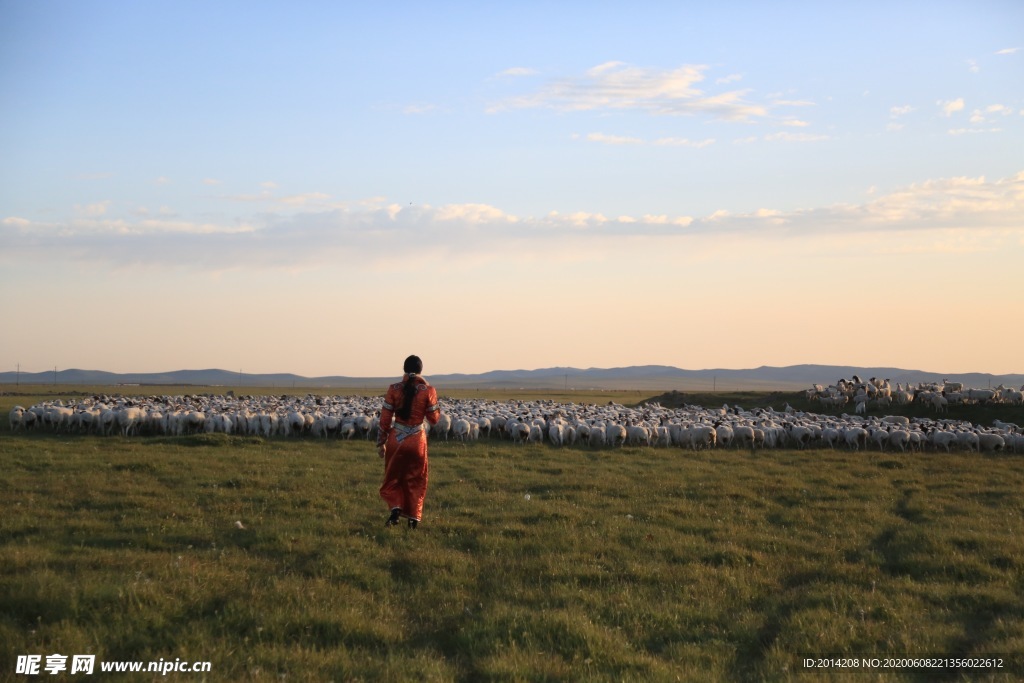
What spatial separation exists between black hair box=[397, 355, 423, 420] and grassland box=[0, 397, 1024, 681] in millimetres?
1652

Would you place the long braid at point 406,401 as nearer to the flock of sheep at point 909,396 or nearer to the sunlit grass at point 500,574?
the sunlit grass at point 500,574

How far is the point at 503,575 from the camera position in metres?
9.94

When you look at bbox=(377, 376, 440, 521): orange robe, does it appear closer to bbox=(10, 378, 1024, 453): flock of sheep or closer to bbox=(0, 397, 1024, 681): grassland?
bbox=(0, 397, 1024, 681): grassland

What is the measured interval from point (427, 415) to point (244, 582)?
4135mm

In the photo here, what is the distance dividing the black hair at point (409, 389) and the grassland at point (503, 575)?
65.1 inches

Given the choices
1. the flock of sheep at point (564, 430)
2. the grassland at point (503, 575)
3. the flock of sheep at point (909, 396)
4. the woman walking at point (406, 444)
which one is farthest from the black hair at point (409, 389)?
the flock of sheep at point (909, 396)

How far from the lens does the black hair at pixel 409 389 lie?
12273 mm

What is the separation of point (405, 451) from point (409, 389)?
881 mm

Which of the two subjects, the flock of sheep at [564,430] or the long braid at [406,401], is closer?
the long braid at [406,401]

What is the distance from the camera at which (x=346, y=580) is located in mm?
9352

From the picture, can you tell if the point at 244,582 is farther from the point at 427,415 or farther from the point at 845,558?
the point at 845,558

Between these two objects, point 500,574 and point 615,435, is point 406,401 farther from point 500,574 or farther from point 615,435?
point 615,435

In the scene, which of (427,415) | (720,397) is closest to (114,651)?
(427,415)

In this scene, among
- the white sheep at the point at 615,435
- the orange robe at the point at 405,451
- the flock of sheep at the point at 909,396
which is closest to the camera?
the orange robe at the point at 405,451
